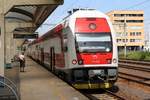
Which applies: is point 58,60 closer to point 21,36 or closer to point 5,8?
point 5,8

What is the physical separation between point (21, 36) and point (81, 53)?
39542 mm

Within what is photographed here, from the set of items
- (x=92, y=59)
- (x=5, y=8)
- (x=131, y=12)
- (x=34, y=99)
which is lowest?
(x=34, y=99)

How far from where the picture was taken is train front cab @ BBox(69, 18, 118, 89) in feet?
65.4

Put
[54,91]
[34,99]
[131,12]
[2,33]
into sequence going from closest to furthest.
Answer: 1. [34,99]
2. [54,91]
3. [2,33]
4. [131,12]

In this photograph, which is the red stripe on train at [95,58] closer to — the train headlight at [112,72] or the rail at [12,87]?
the train headlight at [112,72]

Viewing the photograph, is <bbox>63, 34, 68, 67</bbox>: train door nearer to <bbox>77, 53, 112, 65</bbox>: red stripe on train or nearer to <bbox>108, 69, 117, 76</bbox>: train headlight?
<bbox>77, 53, 112, 65</bbox>: red stripe on train

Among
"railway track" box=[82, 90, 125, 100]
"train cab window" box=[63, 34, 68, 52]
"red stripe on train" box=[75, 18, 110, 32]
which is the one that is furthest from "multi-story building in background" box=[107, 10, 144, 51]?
"red stripe on train" box=[75, 18, 110, 32]

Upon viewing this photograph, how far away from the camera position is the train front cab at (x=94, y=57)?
785 inches

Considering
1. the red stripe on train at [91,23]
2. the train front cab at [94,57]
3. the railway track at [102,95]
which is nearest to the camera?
the railway track at [102,95]

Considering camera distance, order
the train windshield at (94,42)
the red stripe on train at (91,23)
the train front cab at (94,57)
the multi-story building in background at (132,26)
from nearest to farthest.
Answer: the train front cab at (94,57)
the train windshield at (94,42)
the red stripe on train at (91,23)
the multi-story building in background at (132,26)

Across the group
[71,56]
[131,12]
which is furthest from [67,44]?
[131,12]

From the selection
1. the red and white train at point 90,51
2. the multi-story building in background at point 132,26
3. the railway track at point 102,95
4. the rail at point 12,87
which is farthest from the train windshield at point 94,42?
the multi-story building in background at point 132,26

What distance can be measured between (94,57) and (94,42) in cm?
68

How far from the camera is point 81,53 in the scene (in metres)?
20.1
